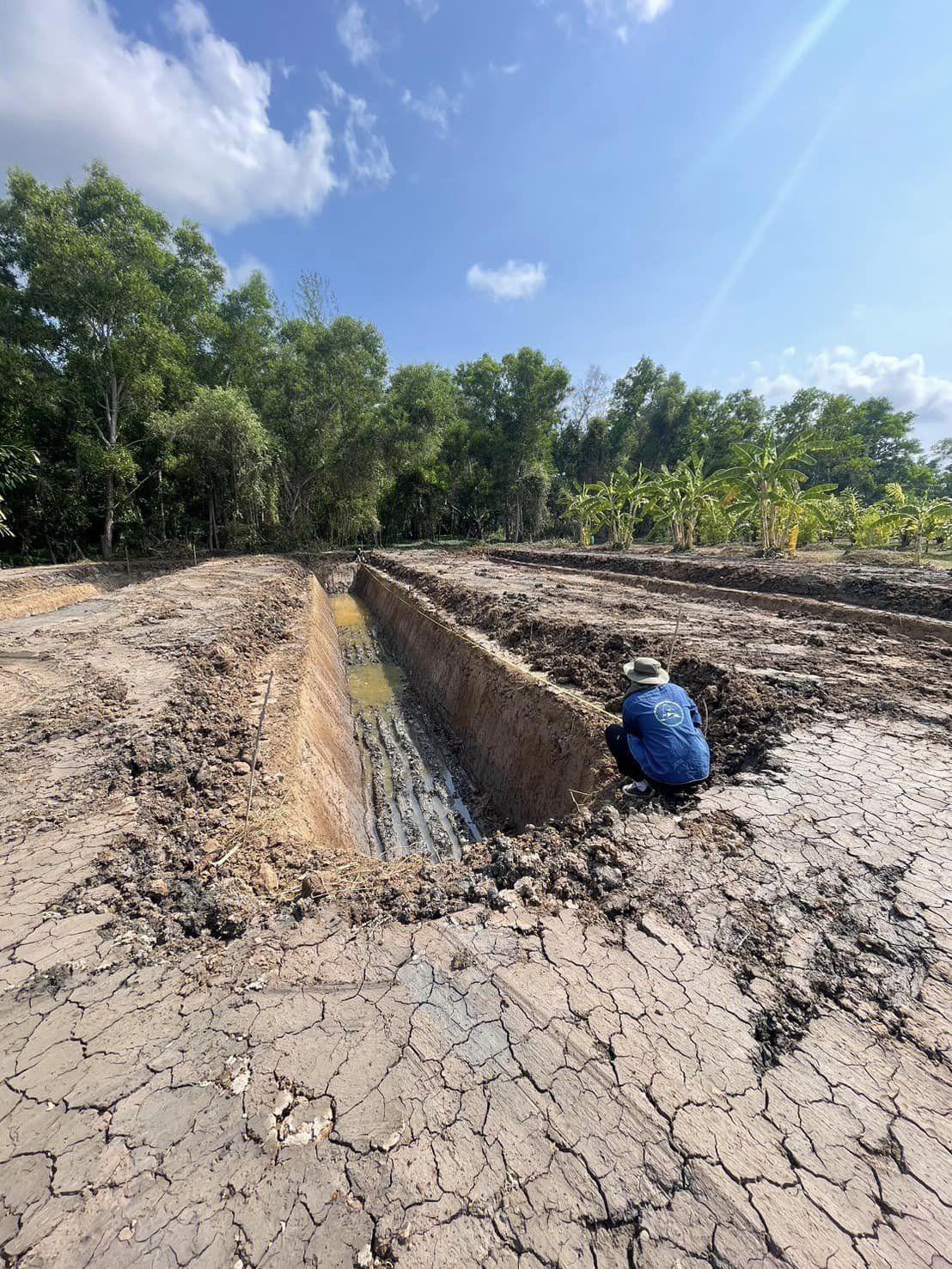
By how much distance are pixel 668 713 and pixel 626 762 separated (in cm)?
59

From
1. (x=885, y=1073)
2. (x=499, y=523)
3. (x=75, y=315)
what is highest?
(x=75, y=315)

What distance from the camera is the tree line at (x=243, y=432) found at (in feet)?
53.3

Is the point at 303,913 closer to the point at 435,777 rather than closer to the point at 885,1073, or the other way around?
the point at 885,1073

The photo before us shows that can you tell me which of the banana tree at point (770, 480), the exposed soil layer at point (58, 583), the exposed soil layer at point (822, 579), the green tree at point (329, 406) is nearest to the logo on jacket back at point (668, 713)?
the exposed soil layer at point (822, 579)

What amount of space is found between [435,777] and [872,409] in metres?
61.4

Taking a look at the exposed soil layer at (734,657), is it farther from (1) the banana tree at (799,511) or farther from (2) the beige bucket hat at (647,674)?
(1) the banana tree at (799,511)

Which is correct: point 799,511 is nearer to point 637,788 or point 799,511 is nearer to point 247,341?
point 637,788

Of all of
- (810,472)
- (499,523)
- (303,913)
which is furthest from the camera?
(810,472)

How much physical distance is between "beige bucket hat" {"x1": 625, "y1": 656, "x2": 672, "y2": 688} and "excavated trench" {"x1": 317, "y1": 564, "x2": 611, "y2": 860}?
113cm

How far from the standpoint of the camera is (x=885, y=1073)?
192 cm

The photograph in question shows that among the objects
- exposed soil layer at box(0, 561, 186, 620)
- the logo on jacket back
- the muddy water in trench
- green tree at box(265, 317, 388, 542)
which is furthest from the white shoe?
green tree at box(265, 317, 388, 542)

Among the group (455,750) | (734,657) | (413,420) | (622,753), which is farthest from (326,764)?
(413,420)

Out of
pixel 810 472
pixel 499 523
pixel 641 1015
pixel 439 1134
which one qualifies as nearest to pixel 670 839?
pixel 641 1015

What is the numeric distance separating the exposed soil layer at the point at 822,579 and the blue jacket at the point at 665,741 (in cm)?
869
